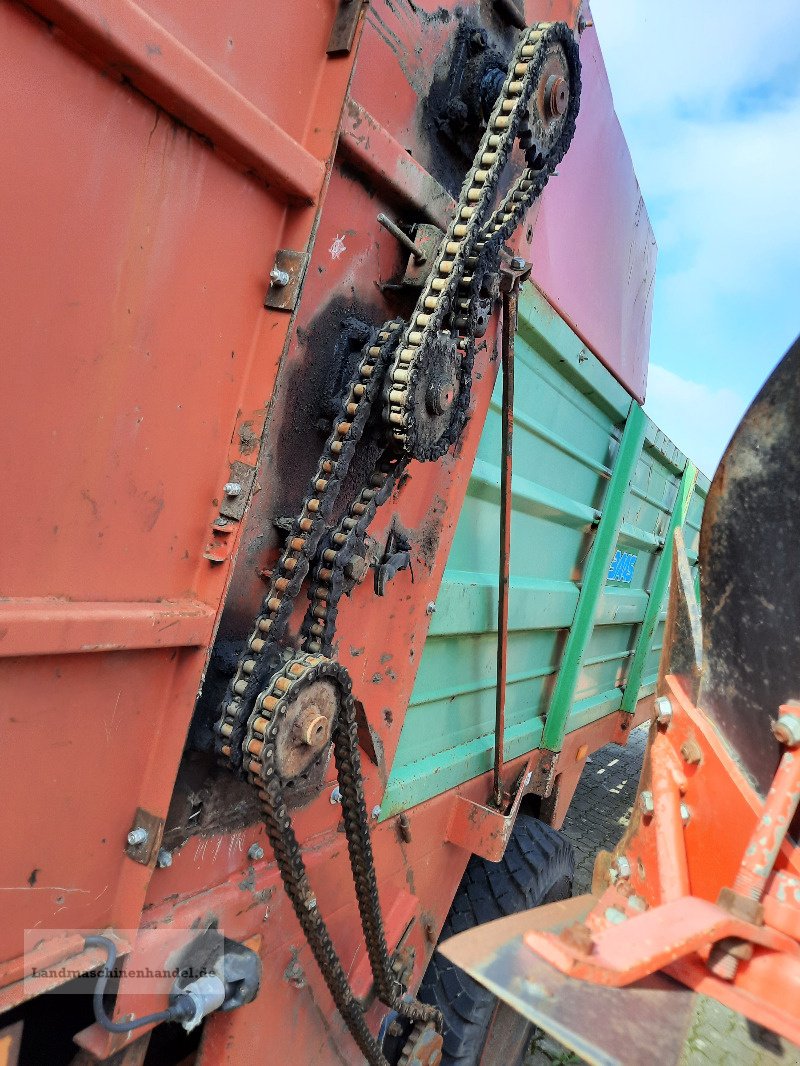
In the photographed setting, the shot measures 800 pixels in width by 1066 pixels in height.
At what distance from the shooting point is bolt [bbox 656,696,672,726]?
1.43 metres

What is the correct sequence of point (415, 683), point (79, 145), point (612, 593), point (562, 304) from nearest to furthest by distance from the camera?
point (79, 145) < point (415, 683) < point (562, 304) < point (612, 593)

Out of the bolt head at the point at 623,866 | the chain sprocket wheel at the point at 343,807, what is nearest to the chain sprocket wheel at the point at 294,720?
the chain sprocket wheel at the point at 343,807

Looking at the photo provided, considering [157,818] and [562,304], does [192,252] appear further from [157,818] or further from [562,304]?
[562,304]

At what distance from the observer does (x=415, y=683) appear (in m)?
2.22

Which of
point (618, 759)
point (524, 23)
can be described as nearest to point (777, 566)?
point (524, 23)

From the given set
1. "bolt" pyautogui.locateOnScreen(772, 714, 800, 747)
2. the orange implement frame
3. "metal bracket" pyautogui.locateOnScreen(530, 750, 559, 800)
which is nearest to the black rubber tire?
"metal bracket" pyautogui.locateOnScreen(530, 750, 559, 800)

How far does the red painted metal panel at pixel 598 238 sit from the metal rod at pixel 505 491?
1.65 ft

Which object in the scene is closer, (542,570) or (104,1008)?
(104,1008)

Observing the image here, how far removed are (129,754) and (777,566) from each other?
1172 millimetres

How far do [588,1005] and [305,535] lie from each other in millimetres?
914

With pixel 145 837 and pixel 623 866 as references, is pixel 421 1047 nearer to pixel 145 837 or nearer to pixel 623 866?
pixel 623 866

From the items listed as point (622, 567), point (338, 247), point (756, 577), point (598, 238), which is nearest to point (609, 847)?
point (622, 567)

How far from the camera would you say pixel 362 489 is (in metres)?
1.68

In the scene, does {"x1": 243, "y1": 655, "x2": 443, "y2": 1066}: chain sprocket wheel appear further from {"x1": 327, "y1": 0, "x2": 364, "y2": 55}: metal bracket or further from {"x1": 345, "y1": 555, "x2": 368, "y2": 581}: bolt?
{"x1": 327, "y1": 0, "x2": 364, "y2": 55}: metal bracket
